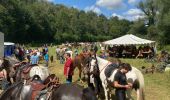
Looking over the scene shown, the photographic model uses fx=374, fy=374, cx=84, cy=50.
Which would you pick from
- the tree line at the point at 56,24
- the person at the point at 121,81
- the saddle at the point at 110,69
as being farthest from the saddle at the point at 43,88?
the tree line at the point at 56,24

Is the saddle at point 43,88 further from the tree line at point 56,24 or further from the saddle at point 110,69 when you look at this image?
the tree line at point 56,24

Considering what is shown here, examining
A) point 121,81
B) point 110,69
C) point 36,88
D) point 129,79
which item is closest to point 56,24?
point 110,69

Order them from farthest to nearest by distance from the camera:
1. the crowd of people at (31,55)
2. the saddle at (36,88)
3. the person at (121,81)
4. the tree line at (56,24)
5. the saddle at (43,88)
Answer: the tree line at (56,24) < the crowd of people at (31,55) < the person at (121,81) < the saddle at (36,88) < the saddle at (43,88)

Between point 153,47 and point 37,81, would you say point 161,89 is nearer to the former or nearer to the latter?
point 37,81

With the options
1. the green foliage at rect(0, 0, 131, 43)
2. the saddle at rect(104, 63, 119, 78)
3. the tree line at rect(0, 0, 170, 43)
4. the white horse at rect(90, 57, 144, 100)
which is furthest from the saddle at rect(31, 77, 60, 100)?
the green foliage at rect(0, 0, 131, 43)

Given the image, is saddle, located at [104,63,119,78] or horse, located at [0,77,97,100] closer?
horse, located at [0,77,97,100]

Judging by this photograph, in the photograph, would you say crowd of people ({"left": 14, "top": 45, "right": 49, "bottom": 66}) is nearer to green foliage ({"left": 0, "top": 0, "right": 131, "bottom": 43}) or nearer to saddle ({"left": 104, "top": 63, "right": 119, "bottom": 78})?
saddle ({"left": 104, "top": 63, "right": 119, "bottom": 78})

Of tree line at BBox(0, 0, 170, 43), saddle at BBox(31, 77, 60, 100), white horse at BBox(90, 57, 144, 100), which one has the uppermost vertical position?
tree line at BBox(0, 0, 170, 43)

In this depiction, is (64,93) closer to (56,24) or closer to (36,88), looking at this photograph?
(36,88)

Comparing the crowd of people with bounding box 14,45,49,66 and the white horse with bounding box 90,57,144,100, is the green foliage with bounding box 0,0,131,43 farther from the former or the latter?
the white horse with bounding box 90,57,144,100

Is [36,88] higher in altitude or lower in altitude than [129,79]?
higher

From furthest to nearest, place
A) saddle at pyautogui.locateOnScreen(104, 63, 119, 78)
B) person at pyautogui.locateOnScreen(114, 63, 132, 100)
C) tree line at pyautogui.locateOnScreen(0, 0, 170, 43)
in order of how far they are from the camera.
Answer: tree line at pyautogui.locateOnScreen(0, 0, 170, 43)
saddle at pyautogui.locateOnScreen(104, 63, 119, 78)
person at pyautogui.locateOnScreen(114, 63, 132, 100)

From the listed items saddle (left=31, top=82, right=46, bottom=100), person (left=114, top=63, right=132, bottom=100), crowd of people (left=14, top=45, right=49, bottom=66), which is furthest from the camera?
crowd of people (left=14, top=45, right=49, bottom=66)

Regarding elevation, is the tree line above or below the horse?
above
